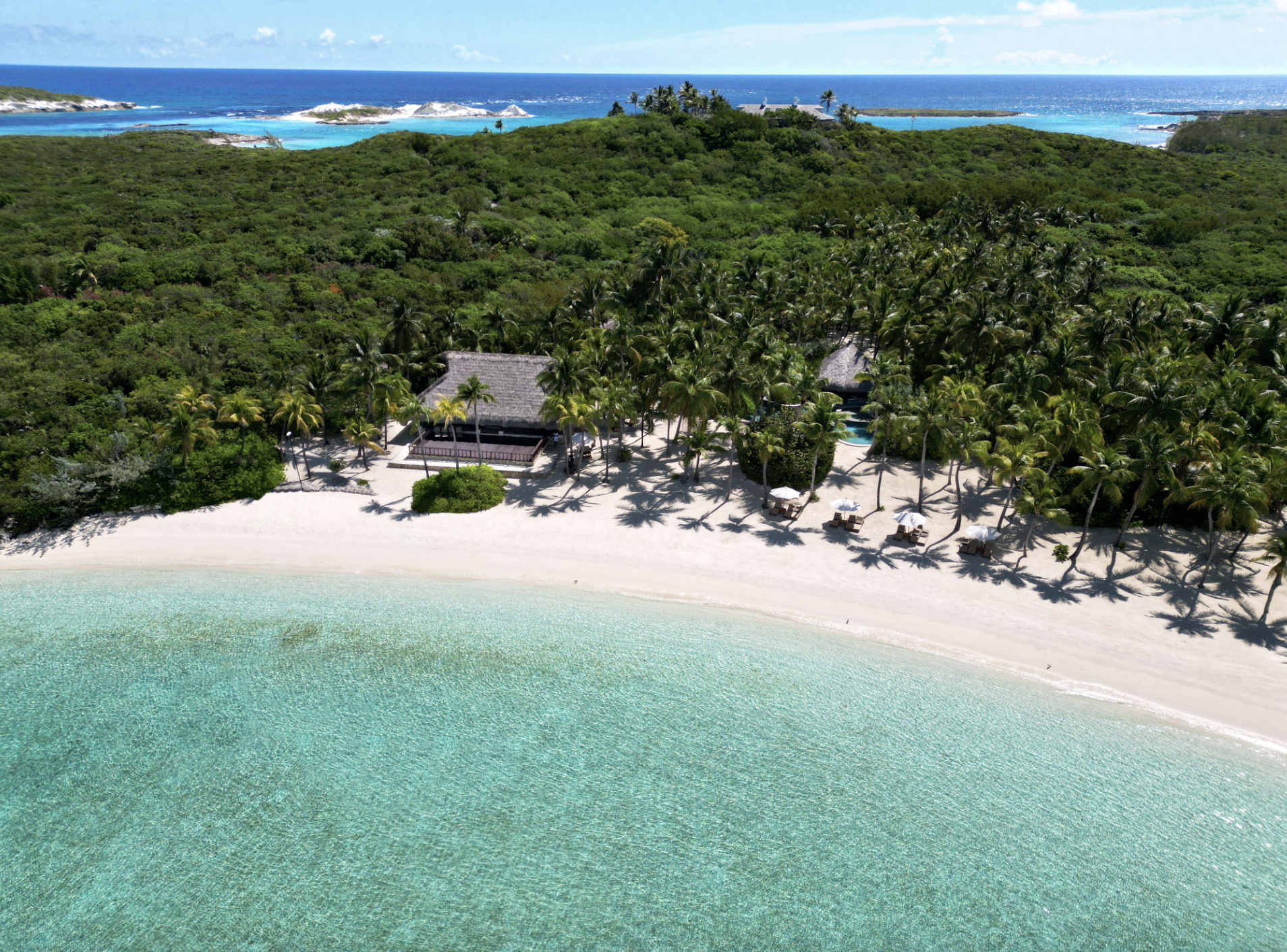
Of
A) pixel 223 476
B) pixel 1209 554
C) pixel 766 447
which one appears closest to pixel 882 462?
pixel 766 447

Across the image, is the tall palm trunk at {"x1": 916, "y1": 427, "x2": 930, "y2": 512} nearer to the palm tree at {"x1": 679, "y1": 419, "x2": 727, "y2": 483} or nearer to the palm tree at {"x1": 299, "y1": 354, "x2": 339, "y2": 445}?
the palm tree at {"x1": 679, "y1": 419, "x2": 727, "y2": 483}

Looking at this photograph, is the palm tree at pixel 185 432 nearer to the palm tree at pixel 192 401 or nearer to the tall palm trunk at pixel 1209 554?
the palm tree at pixel 192 401

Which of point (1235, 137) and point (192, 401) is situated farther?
point (1235, 137)

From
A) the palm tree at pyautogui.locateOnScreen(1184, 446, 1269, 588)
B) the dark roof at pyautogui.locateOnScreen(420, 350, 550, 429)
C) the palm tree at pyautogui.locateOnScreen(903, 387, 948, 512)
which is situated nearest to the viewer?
the palm tree at pyautogui.locateOnScreen(1184, 446, 1269, 588)

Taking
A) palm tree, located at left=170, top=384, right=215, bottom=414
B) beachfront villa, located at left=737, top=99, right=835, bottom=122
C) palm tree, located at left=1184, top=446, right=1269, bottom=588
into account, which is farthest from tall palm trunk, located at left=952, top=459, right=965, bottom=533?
beachfront villa, located at left=737, top=99, right=835, bottom=122

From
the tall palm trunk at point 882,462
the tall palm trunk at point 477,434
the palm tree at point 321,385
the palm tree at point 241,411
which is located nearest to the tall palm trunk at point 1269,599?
the tall palm trunk at point 882,462

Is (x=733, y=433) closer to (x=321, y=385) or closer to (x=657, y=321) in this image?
(x=657, y=321)
